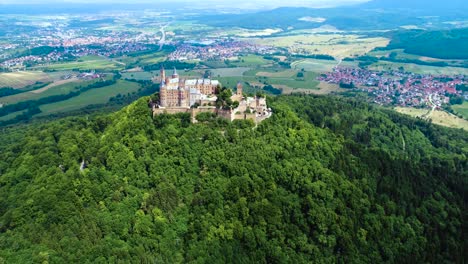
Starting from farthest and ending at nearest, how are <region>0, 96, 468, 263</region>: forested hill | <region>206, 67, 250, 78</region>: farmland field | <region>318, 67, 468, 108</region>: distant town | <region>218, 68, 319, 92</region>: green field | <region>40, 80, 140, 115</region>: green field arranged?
<region>206, 67, 250, 78</region>: farmland field, <region>218, 68, 319, 92</region>: green field, <region>318, 67, 468, 108</region>: distant town, <region>40, 80, 140, 115</region>: green field, <region>0, 96, 468, 263</region>: forested hill

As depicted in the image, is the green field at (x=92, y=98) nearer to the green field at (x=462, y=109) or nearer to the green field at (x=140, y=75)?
the green field at (x=140, y=75)

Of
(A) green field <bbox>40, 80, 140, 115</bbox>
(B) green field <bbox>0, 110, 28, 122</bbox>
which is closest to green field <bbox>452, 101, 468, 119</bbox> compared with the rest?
(A) green field <bbox>40, 80, 140, 115</bbox>

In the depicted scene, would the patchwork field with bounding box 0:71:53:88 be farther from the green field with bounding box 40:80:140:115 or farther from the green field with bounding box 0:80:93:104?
the green field with bounding box 40:80:140:115

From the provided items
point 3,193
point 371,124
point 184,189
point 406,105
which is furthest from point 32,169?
point 406,105

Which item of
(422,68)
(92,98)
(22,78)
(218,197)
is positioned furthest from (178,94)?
(422,68)

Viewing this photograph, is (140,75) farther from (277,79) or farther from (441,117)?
(441,117)

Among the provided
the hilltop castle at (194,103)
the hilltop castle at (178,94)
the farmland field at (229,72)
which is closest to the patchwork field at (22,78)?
the farmland field at (229,72)
